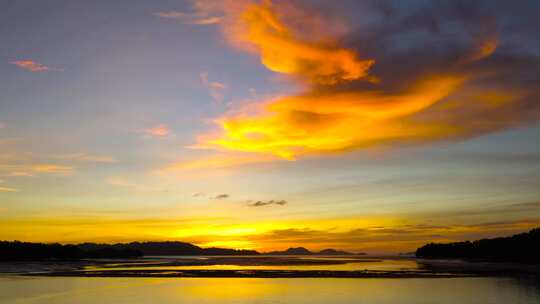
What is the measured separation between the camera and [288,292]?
42219 millimetres

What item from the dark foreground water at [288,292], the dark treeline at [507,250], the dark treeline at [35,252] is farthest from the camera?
the dark treeline at [35,252]

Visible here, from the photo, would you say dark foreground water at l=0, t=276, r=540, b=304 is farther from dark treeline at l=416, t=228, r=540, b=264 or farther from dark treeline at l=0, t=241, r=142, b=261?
dark treeline at l=0, t=241, r=142, b=261

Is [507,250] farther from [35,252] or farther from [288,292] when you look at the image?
[35,252]

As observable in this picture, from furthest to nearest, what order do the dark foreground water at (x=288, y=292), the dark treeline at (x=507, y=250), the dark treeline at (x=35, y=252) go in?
the dark treeline at (x=35, y=252), the dark treeline at (x=507, y=250), the dark foreground water at (x=288, y=292)

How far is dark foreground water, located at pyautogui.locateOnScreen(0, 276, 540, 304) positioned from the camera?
3675cm


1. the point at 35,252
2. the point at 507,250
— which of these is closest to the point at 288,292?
the point at 507,250

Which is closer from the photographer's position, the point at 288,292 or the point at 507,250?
the point at 288,292

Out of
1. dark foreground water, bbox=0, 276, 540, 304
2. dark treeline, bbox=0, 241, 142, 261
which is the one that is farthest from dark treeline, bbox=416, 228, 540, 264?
dark treeline, bbox=0, 241, 142, 261

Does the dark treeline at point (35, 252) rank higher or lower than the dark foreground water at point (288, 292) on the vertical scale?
higher

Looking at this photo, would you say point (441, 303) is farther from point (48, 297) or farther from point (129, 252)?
point (129, 252)

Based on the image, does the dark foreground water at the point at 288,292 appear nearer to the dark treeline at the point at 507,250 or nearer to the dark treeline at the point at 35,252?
the dark treeline at the point at 507,250

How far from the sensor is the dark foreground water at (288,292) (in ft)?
121

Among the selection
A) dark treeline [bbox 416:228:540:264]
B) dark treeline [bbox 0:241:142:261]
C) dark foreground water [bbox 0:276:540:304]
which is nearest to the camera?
dark foreground water [bbox 0:276:540:304]

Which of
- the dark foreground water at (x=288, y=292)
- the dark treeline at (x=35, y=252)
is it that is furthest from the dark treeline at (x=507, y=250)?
the dark treeline at (x=35, y=252)
